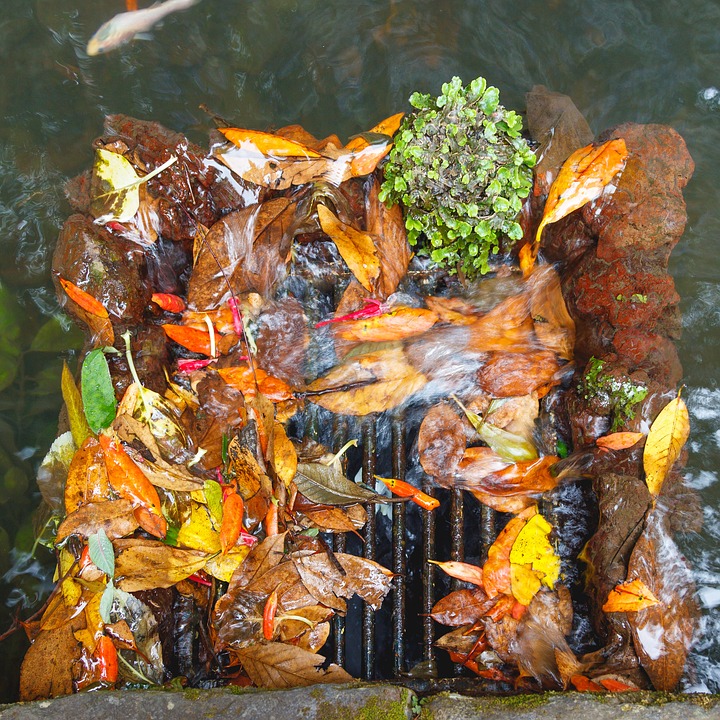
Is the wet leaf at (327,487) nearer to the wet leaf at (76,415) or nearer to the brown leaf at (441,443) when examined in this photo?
the brown leaf at (441,443)

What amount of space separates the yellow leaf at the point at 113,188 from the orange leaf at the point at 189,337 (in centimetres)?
46

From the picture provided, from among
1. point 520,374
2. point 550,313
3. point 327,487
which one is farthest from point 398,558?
point 550,313

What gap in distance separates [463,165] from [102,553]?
6.15 feet

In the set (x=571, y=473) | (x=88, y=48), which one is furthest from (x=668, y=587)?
(x=88, y=48)

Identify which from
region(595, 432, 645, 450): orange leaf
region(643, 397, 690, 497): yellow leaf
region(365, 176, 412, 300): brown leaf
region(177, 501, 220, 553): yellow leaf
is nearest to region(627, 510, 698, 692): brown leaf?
region(643, 397, 690, 497): yellow leaf

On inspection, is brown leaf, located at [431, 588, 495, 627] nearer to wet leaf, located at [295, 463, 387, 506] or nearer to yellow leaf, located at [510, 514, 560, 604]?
yellow leaf, located at [510, 514, 560, 604]

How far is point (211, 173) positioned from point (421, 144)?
0.88m

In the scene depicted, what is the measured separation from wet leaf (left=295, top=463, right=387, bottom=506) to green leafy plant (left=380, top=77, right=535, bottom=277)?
1013mm

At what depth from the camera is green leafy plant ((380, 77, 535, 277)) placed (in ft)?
7.57

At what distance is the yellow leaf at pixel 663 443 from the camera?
233 centimetres

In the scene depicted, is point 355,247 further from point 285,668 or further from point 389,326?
point 285,668

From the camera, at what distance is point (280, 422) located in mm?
2619

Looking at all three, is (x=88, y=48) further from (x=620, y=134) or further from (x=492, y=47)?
(x=620, y=134)

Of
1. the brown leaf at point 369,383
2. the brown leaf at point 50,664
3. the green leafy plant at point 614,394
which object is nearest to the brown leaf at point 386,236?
the brown leaf at point 369,383
